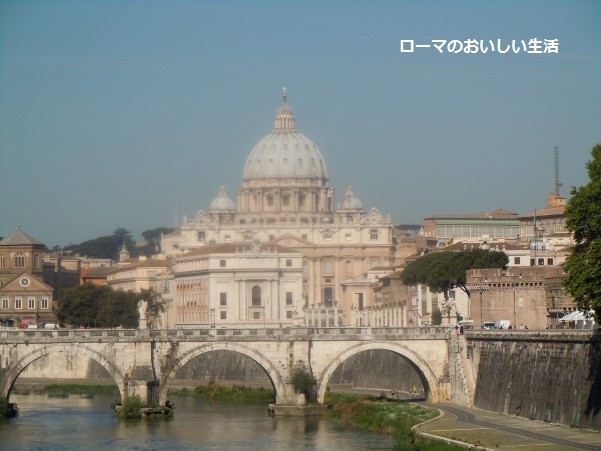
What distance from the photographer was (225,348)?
83.6 meters

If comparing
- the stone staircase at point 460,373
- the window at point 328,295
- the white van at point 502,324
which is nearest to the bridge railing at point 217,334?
the stone staircase at point 460,373

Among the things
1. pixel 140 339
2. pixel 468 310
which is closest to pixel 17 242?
pixel 468 310

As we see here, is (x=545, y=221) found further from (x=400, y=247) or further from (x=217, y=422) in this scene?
(x=217, y=422)

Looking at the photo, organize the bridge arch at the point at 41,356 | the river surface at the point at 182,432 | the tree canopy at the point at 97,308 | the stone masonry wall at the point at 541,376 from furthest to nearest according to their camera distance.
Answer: the tree canopy at the point at 97,308 < the bridge arch at the point at 41,356 < the river surface at the point at 182,432 < the stone masonry wall at the point at 541,376

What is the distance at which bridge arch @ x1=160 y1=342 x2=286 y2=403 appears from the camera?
8331 cm

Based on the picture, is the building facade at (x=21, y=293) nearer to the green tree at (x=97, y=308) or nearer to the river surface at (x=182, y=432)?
the green tree at (x=97, y=308)

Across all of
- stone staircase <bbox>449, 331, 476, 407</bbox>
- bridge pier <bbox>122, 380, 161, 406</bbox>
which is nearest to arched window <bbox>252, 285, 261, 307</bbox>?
stone staircase <bbox>449, 331, 476, 407</bbox>

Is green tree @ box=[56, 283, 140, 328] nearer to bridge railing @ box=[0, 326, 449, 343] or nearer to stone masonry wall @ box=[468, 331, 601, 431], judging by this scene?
bridge railing @ box=[0, 326, 449, 343]

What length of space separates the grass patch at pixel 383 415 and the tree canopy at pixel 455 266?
67.1 ft

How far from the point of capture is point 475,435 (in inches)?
2608

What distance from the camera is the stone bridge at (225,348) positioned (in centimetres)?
8281

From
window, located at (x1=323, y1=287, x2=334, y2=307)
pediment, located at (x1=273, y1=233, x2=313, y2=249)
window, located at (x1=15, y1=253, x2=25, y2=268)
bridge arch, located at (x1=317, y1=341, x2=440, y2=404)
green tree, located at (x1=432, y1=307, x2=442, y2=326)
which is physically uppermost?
pediment, located at (x1=273, y1=233, x2=313, y2=249)

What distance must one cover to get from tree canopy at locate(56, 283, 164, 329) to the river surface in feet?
142

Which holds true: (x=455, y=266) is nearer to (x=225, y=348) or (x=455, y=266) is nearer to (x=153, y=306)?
(x=225, y=348)
